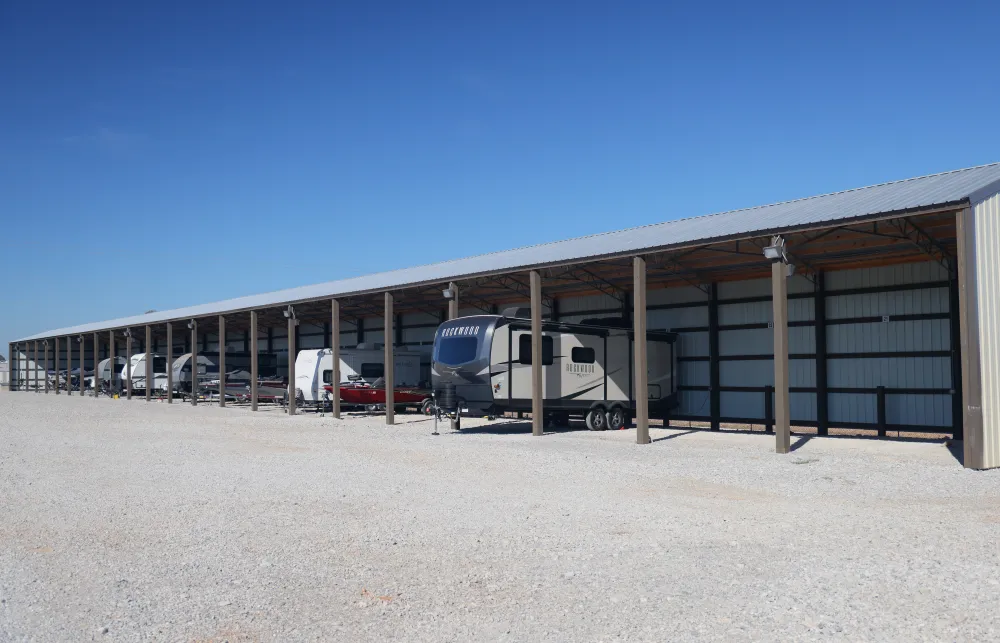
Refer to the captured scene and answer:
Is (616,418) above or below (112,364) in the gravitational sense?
below

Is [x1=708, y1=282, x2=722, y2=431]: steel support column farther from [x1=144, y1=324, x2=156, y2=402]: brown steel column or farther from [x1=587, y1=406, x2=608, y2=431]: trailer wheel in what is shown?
[x1=144, y1=324, x2=156, y2=402]: brown steel column

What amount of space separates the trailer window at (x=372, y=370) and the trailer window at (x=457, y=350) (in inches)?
354

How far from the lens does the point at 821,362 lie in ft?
62.7

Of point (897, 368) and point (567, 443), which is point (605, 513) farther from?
point (897, 368)

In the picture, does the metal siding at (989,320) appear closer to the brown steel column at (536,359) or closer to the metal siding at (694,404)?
the brown steel column at (536,359)

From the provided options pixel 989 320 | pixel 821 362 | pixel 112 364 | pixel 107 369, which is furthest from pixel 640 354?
pixel 107 369

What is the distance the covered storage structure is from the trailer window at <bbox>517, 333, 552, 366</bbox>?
835 mm

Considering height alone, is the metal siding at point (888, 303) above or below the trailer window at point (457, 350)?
above

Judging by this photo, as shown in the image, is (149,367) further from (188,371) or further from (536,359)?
(536,359)

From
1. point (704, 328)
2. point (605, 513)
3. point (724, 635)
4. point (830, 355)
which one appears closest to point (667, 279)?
point (704, 328)

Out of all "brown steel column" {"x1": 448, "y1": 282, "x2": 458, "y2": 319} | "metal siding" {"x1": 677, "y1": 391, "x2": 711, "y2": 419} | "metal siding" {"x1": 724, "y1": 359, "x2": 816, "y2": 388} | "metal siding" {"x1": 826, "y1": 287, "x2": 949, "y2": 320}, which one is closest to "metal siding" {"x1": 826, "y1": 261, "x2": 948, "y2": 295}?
"metal siding" {"x1": 826, "y1": 287, "x2": 949, "y2": 320}

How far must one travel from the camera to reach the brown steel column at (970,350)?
1168 cm

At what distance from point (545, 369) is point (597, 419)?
6.80 ft

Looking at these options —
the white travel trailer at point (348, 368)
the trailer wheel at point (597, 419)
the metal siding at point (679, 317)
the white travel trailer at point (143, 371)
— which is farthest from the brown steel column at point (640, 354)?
Answer: the white travel trailer at point (143, 371)
